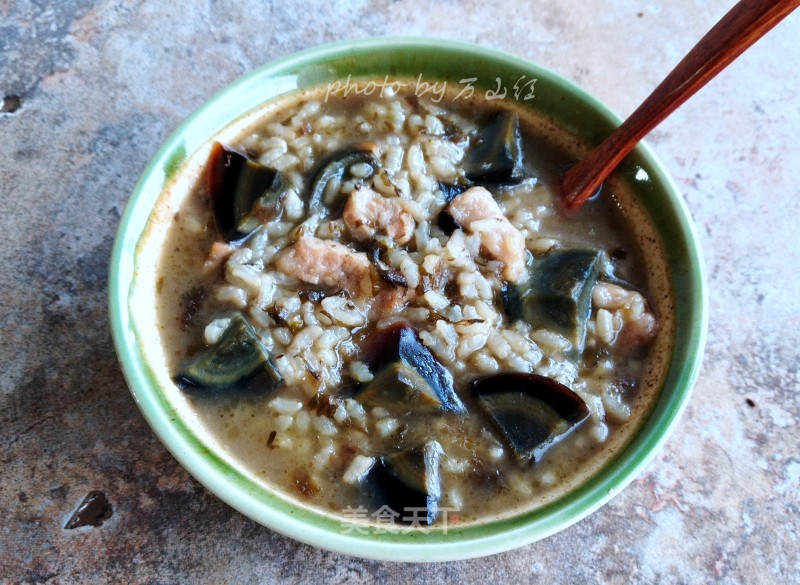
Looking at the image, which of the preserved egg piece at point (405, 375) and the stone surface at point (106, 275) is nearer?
the preserved egg piece at point (405, 375)

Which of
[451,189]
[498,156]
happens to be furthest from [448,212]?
[498,156]

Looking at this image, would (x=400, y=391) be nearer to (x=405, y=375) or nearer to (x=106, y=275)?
(x=405, y=375)

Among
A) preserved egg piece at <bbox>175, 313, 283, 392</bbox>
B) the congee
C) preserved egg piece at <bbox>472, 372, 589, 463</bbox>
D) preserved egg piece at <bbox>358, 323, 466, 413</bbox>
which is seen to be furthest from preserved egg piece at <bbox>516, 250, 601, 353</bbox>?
preserved egg piece at <bbox>175, 313, 283, 392</bbox>

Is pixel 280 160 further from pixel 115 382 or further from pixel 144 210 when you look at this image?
pixel 115 382
